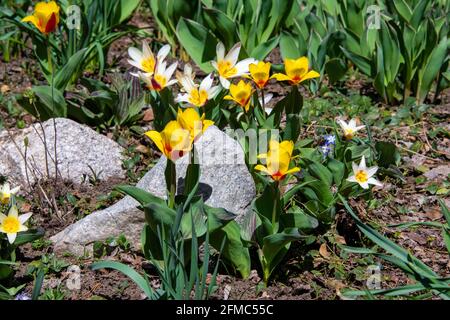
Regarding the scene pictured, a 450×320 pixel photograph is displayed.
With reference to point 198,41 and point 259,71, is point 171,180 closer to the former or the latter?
point 259,71

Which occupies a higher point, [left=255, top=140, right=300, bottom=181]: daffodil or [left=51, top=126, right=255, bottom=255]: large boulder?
[left=255, top=140, right=300, bottom=181]: daffodil

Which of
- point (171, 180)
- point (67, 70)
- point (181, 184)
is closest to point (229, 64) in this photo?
point (181, 184)

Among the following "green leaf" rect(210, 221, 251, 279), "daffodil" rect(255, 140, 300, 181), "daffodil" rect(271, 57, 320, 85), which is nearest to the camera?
"daffodil" rect(255, 140, 300, 181)

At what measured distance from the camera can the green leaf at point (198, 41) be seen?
151 inches

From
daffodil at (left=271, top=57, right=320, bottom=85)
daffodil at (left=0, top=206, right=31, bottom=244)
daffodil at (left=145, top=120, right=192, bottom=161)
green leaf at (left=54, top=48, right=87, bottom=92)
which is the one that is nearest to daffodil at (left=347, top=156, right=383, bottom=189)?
daffodil at (left=271, top=57, right=320, bottom=85)

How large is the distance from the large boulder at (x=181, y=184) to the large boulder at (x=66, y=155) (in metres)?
0.45

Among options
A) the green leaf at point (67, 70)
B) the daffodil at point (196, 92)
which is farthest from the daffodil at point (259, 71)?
the green leaf at point (67, 70)

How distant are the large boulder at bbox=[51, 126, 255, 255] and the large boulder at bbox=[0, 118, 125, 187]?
449 mm

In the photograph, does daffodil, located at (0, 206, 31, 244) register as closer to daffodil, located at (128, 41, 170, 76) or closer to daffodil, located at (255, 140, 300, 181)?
daffodil, located at (128, 41, 170, 76)

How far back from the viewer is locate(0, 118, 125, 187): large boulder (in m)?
3.38

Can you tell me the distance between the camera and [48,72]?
12.6ft
